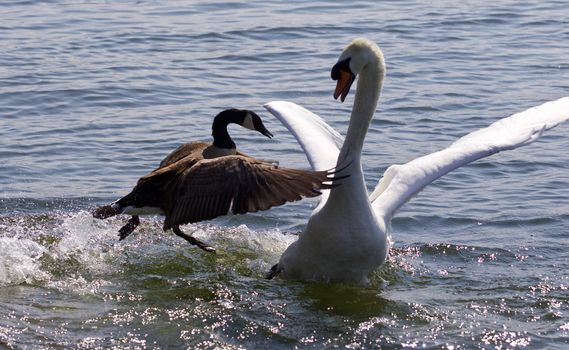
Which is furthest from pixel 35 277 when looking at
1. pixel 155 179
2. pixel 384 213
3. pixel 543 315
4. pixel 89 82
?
pixel 89 82

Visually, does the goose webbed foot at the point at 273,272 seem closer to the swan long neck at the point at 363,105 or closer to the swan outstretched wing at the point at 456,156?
the swan outstretched wing at the point at 456,156

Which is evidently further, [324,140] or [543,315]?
[324,140]

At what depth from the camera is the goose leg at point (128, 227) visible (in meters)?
8.74

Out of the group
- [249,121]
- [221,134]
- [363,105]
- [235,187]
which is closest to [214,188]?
[235,187]

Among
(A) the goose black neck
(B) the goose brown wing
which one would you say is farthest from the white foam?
(A) the goose black neck

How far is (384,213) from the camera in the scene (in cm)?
803

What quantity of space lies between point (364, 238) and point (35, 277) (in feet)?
Answer: 7.07

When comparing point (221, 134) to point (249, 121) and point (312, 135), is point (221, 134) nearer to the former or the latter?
point (249, 121)

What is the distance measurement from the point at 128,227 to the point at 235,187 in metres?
1.70

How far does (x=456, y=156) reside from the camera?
330 inches

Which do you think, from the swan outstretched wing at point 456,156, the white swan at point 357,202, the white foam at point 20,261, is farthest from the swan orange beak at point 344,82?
the white foam at point 20,261

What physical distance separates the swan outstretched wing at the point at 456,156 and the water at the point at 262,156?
1.88ft

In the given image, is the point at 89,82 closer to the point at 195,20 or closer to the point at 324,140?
the point at 195,20

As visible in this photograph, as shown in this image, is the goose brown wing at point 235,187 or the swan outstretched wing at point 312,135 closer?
the goose brown wing at point 235,187
